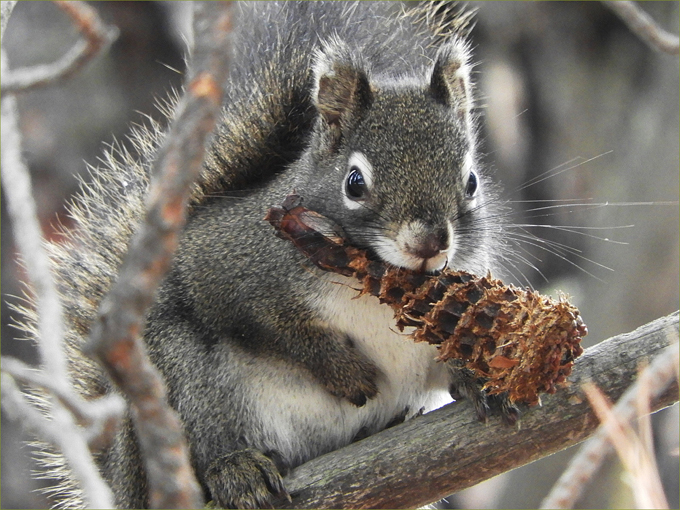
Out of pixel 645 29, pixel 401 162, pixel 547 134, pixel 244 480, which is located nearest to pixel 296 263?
pixel 401 162

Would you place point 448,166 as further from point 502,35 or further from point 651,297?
point 502,35

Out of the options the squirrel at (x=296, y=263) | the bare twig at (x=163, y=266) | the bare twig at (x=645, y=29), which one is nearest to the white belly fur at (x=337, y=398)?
the squirrel at (x=296, y=263)

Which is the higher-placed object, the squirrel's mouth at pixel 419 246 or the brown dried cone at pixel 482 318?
the squirrel's mouth at pixel 419 246

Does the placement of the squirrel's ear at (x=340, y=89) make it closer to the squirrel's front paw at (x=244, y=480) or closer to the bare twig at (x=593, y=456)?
the squirrel's front paw at (x=244, y=480)

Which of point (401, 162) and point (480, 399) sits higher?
point (401, 162)

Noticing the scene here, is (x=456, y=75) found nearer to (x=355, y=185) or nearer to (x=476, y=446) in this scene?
(x=355, y=185)

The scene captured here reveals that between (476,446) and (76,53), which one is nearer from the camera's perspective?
(76,53)

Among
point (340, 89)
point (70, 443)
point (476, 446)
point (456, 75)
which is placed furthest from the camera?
point (456, 75)

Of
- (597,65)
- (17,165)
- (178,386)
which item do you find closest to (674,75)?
(597,65)

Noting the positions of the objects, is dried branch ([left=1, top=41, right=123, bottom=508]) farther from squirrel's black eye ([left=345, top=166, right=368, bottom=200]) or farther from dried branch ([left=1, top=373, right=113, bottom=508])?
squirrel's black eye ([left=345, top=166, right=368, bottom=200])
